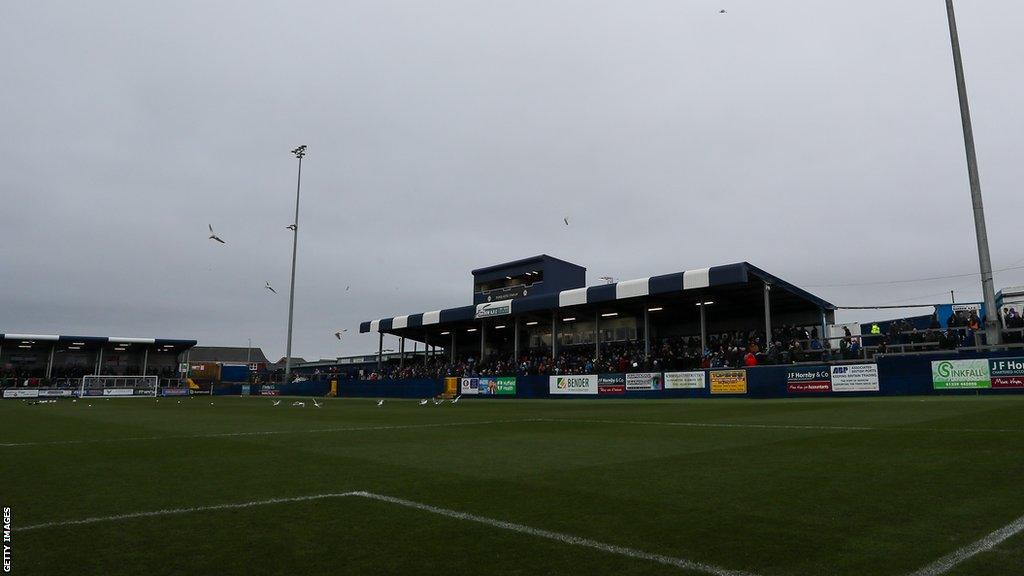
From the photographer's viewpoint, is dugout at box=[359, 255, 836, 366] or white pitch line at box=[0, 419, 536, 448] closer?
white pitch line at box=[0, 419, 536, 448]

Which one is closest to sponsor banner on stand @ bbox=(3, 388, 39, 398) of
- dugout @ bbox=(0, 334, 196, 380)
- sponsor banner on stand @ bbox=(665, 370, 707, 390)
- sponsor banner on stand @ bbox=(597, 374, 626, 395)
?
dugout @ bbox=(0, 334, 196, 380)

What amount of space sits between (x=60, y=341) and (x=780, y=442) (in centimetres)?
7364

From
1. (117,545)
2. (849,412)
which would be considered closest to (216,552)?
(117,545)

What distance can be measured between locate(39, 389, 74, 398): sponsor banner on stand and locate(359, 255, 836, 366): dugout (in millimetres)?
25700

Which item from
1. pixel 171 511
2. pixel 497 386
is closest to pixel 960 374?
pixel 171 511

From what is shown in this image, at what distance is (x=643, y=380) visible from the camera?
1320 inches

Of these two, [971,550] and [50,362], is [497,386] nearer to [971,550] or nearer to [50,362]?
[971,550]

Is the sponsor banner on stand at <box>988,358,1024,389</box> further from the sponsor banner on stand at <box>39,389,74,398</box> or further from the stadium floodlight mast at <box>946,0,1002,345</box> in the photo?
the sponsor banner on stand at <box>39,389,74,398</box>

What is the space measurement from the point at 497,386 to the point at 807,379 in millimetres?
20653

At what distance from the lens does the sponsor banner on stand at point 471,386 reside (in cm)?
4350

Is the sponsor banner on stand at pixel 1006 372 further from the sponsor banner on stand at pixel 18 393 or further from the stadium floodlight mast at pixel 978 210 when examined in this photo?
the sponsor banner on stand at pixel 18 393

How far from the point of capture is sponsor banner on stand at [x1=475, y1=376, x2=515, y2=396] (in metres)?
41.5

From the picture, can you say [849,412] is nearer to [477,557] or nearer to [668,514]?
[668,514]

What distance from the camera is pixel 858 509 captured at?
16.9 ft
